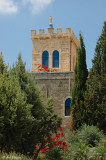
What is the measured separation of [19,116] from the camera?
14.4m

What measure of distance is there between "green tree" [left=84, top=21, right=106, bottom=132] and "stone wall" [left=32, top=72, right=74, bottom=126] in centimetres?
416

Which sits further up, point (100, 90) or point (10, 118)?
point (100, 90)

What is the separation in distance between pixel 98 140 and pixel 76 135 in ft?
5.16

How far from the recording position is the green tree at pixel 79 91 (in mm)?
19538

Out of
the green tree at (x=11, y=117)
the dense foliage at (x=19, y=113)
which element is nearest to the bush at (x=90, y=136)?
the dense foliage at (x=19, y=113)

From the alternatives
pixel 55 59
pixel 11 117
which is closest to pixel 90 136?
pixel 11 117

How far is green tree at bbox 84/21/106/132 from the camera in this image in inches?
756

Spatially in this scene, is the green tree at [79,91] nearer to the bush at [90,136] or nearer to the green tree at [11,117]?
the bush at [90,136]

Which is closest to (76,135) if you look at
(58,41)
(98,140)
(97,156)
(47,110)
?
(98,140)

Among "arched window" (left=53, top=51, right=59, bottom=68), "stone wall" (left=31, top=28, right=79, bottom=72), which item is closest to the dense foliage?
"arched window" (left=53, top=51, right=59, bottom=68)

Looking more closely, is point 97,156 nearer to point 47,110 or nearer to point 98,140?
point 98,140

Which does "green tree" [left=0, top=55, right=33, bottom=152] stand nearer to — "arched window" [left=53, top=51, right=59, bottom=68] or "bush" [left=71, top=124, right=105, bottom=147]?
"bush" [left=71, top=124, right=105, bottom=147]

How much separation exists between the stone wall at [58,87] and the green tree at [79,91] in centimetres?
368

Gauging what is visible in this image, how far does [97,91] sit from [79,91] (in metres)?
1.20
